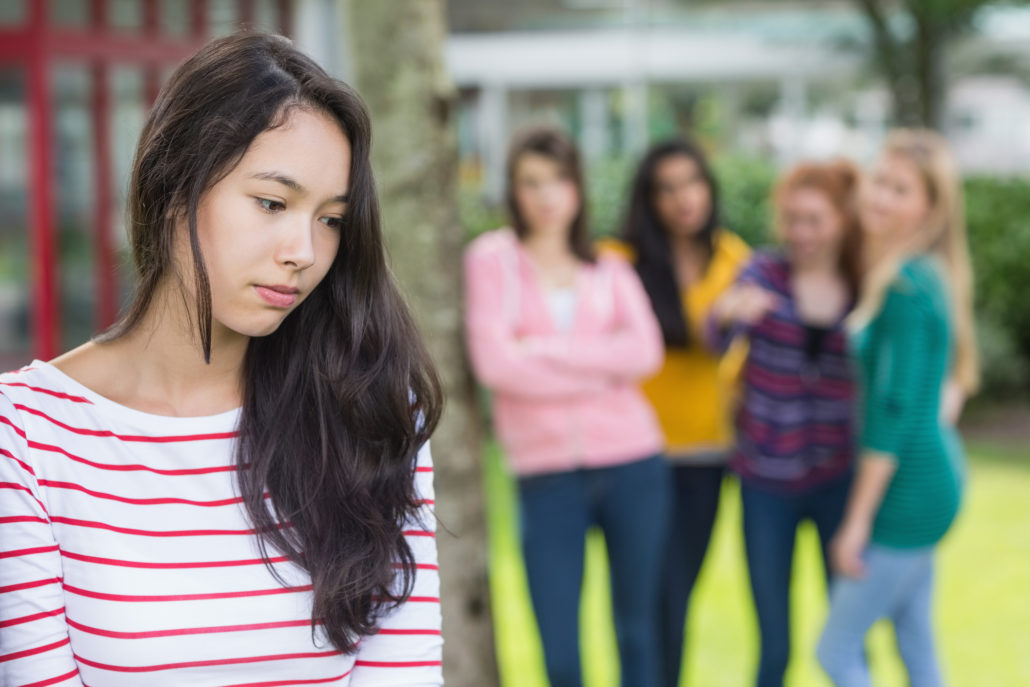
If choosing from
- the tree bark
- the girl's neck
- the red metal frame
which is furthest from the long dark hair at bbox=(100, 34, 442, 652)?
the tree bark

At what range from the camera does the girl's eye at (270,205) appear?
1721 mm

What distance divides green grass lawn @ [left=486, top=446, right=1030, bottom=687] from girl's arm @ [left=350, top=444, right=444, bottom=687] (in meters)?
2.62

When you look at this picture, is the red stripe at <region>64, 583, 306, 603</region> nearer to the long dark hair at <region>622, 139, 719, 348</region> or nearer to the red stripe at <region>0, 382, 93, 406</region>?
the red stripe at <region>0, 382, 93, 406</region>

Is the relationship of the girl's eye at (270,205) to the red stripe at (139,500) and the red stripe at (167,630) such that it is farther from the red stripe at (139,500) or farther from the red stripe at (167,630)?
the red stripe at (167,630)

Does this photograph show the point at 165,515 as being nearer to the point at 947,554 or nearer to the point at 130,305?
the point at 130,305

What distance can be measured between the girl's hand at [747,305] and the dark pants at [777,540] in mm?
548

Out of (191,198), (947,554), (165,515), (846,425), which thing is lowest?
(947,554)

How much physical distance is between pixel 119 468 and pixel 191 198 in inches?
15.5

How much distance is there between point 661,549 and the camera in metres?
4.32

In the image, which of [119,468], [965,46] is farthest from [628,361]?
[965,46]

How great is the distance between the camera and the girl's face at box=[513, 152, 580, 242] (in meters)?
4.27

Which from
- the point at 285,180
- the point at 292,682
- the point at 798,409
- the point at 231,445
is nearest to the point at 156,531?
the point at 231,445

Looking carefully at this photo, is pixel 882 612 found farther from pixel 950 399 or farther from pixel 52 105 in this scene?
pixel 52 105

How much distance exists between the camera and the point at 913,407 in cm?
343
